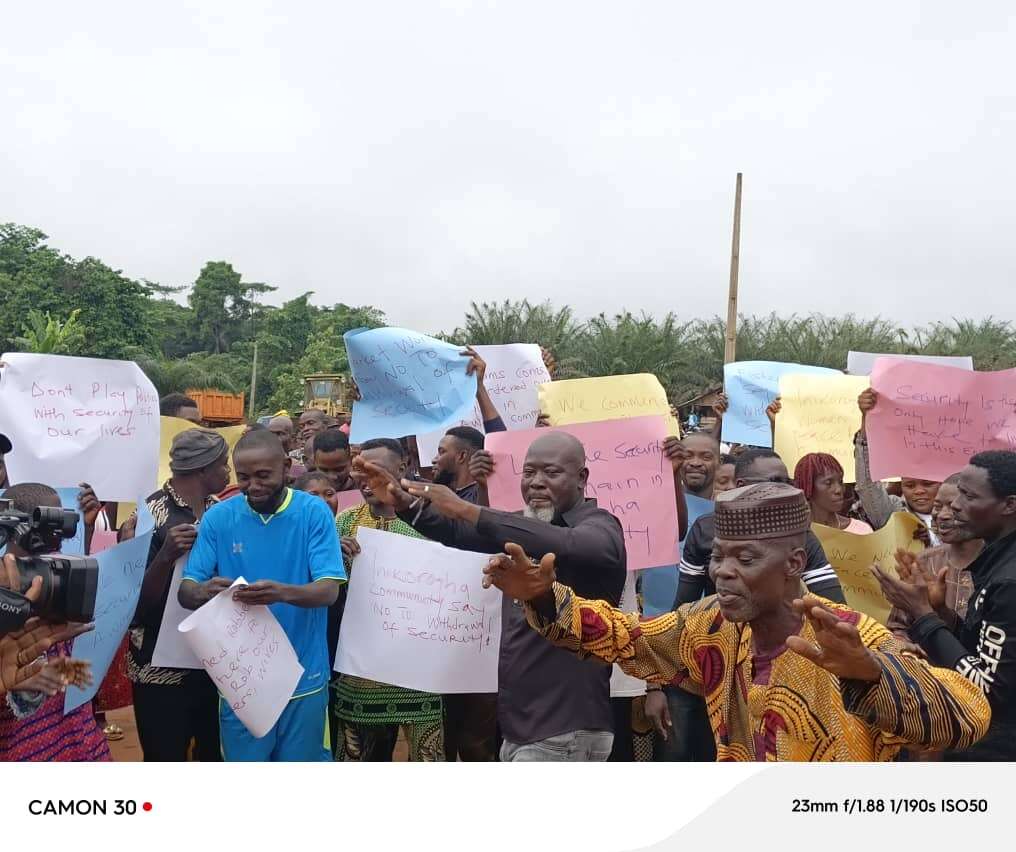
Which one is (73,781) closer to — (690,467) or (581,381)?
(690,467)

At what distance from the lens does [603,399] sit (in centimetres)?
568

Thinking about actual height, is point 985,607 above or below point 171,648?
above

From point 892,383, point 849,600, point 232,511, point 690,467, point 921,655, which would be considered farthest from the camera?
point 892,383

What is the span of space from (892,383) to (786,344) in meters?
35.8

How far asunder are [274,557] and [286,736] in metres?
0.66

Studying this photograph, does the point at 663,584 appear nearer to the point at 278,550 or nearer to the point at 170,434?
the point at 278,550

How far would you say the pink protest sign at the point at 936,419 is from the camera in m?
5.18

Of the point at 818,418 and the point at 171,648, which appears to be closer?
the point at 171,648

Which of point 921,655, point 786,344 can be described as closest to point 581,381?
point 921,655

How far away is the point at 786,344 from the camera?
4009 cm

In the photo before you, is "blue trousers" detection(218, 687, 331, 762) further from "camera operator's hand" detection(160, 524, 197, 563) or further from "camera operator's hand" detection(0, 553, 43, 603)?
"camera operator's hand" detection(0, 553, 43, 603)

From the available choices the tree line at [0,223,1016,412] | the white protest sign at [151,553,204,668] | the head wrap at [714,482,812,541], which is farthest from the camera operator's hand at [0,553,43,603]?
the tree line at [0,223,1016,412]

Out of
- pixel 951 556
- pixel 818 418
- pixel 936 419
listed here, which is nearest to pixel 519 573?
pixel 951 556

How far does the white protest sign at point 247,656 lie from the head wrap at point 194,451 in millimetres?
713
